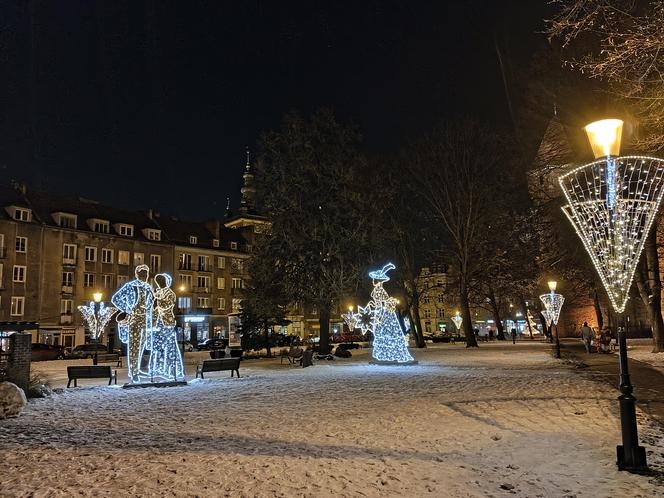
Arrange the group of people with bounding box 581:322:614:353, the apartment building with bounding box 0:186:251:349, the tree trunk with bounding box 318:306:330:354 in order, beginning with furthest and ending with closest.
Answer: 1. the apartment building with bounding box 0:186:251:349
2. the tree trunk with bounding box 318:306:330:354
3. the group of people with bounding box 581:322:614:353

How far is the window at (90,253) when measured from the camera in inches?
2074

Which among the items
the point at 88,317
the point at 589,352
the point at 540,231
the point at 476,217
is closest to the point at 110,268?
the point at 88,317

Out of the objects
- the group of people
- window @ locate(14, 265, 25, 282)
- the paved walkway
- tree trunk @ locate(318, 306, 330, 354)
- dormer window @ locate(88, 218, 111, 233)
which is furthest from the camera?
dormer window @ locate(88, 218, 111, 233)

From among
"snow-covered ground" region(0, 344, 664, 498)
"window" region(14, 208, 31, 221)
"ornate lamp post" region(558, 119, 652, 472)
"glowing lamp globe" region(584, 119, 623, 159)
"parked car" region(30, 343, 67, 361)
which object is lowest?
"parked car" region(30, 343, 67, 361)

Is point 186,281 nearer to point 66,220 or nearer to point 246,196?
point 66,220

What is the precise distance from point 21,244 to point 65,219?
508 centimetres

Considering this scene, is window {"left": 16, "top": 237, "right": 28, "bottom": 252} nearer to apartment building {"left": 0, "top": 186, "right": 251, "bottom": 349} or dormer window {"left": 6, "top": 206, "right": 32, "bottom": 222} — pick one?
apartment building {"left": 0, "top": 186, "right": 251, "bottom": 349}

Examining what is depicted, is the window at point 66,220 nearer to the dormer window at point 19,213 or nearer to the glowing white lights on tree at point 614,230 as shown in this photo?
the dormer window at point 19,213

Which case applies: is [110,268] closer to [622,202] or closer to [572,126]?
[572,126]

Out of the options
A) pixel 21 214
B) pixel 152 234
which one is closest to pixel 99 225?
pixel 152 234

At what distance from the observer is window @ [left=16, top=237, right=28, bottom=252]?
47184mm

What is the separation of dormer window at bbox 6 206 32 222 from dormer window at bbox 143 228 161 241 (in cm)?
1307

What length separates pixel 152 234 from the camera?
59750 mm

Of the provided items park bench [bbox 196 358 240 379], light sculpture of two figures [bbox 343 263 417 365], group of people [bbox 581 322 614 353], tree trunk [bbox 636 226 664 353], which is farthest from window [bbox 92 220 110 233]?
tree trunk [bbox 636 226 664 353]
